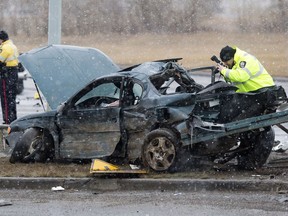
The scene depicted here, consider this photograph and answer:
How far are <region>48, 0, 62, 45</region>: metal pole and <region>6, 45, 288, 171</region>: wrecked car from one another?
206 centimetres

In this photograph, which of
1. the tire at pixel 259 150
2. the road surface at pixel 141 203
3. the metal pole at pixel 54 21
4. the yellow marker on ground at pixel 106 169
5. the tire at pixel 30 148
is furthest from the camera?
the metal pole at pixel 54 21

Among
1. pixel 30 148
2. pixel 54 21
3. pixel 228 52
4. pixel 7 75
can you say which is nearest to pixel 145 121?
pixel 228 52

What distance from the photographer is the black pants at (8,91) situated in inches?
634

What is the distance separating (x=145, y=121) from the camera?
10.9 meters

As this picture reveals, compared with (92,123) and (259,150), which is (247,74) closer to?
(259,150)

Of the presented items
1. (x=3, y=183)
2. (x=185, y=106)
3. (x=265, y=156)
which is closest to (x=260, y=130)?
(x=265, y=156)

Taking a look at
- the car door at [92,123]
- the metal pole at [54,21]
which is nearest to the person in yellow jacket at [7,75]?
the metal pole at [54,21]

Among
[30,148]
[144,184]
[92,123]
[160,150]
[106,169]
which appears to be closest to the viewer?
[144,184]

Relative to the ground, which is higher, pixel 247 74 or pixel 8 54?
pixel 247 74

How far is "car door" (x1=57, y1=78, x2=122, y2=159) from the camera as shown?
36.8 ft

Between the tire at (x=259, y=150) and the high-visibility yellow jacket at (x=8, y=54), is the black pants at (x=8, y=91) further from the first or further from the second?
the tire at (x=259, y=150)

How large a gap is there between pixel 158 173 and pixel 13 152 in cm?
247

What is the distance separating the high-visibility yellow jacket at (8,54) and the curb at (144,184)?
5.99 meters

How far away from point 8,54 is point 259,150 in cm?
681
